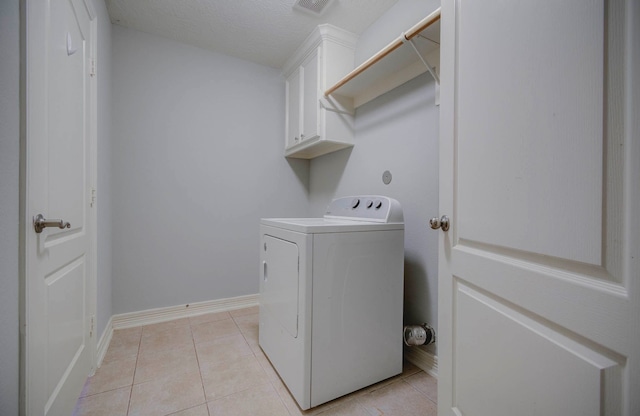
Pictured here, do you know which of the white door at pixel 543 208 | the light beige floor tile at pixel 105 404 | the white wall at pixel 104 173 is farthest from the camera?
the white wall at pixel 104 173

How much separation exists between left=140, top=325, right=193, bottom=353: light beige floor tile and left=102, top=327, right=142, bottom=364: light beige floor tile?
1.8 inches

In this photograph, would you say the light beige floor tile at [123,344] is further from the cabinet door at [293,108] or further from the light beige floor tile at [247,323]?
the cabinet door at [293,108]

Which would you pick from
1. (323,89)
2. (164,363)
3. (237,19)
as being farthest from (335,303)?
(237,19)

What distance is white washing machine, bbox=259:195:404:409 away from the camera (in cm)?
128

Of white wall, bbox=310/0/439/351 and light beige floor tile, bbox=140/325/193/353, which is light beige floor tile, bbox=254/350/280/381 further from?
white wall, bbox=310/0/439/351

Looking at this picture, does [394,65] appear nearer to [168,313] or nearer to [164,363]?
[164,363]

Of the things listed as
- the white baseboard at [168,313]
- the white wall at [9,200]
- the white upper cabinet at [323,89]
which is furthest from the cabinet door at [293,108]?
the white wall at [9,200]

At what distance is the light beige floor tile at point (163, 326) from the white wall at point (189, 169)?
0.51 feet

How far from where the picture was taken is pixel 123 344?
6.14 feet

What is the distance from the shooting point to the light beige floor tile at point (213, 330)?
1989 mm

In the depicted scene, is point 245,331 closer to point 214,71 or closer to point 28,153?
point 28,153

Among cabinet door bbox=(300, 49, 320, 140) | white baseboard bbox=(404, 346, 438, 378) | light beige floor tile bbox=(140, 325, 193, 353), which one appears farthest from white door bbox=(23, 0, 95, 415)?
white baseboard bbox=(404, 346, 438, 378)

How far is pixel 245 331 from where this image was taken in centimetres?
209

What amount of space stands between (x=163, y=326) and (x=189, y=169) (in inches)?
52.9
